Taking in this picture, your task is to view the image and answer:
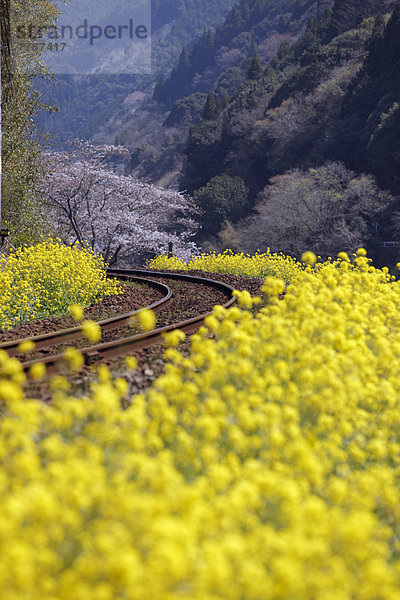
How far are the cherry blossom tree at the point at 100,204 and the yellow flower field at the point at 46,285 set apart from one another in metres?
14.2

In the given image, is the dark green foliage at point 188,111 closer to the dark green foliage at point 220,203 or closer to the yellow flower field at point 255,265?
the dark green foliage at point 220,203

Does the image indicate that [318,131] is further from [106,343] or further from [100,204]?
[106,343]

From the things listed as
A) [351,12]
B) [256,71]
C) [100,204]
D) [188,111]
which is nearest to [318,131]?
[351,12]

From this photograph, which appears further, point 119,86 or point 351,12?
point 119,86

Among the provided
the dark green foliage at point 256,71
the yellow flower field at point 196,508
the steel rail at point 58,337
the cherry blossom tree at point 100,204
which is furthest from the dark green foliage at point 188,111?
the yellow flower field at point 196,508

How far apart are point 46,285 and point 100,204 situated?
19.3 metres

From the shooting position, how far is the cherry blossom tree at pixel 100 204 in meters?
27.4

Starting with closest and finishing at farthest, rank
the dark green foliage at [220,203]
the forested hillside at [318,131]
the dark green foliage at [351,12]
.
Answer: the forested hillside at [318,131] → the dark green foliage at [220,203] → the dark green foliage at [351,12]

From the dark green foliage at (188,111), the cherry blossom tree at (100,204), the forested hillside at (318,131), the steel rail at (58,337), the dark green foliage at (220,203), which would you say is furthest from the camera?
the dark green foliage at (188,111)

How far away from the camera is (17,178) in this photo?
16453mm

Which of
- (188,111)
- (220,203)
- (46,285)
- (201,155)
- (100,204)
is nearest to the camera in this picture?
(46,285)

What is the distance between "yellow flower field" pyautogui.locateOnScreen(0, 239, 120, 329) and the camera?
9.91 metres

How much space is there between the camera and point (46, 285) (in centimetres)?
1080

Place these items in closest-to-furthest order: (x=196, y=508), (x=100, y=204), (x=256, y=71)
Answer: (x=196, y=508)
(x=100, y=204)
(x=256, y=71)
